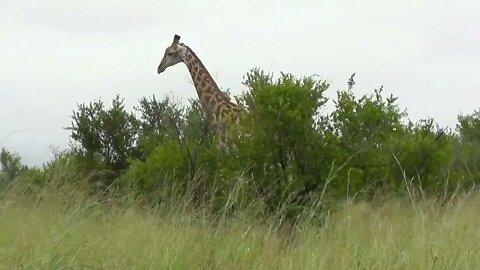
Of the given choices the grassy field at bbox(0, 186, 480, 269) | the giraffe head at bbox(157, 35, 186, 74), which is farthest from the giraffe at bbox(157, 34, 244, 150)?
the grassy field at bbox(0, 186, 480, 269)

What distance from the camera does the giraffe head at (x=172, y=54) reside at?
386 inches

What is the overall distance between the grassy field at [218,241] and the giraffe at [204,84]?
162 inches

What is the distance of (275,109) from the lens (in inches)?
248

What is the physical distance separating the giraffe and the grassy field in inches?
162

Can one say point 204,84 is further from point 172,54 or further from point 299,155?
point 299,155

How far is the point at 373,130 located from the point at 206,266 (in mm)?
4106

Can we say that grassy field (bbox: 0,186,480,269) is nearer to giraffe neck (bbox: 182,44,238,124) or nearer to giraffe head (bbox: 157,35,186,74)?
giraffe neck (bbox: 182,44,238,124)

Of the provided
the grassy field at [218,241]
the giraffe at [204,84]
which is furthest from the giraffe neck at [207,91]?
the grassy field at [218,241]

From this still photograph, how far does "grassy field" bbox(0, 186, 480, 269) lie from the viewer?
10.6 feet

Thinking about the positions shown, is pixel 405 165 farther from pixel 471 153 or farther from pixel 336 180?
pixel 471 153

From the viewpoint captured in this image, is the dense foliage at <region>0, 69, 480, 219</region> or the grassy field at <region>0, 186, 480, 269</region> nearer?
the grassy field at <region>0, 186, 480, 269</region>

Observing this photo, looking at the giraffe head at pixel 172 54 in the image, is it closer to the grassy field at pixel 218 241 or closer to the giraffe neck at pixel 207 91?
the giraffe neck at pixel 207 91

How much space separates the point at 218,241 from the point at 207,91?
586cm

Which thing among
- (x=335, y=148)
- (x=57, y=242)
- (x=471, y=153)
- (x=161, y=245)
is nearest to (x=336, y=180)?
(x=335, y=148)
